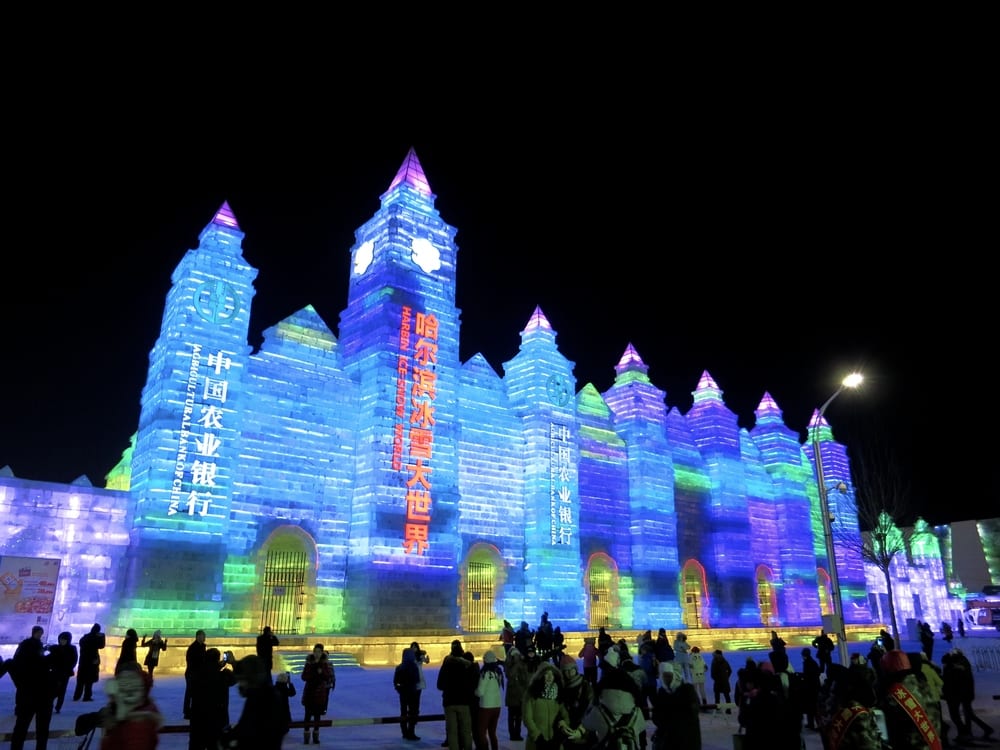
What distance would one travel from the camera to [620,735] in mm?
6055

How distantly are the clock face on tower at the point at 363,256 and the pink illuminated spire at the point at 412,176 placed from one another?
2.77 meters

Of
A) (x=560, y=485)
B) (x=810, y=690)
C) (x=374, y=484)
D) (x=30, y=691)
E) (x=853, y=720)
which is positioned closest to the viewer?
(x=853, y=720)

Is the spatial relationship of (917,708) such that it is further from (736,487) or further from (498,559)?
(736,487)

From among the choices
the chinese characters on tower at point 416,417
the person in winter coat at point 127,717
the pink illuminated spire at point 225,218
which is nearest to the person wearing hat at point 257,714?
the person in winter coat at point 127,717

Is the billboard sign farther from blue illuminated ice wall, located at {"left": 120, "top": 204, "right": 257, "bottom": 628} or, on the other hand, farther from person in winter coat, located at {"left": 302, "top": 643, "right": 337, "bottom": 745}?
person in winter coat, located at {"left": 302, "top": 643, "right": 337, "bottom": 745}

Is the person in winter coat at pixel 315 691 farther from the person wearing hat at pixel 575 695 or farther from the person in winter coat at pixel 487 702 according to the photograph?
the person wearing hat at pixel 575 695

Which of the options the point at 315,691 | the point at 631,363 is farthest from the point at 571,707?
the point at 631,363

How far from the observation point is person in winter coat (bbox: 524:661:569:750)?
666 centimetres

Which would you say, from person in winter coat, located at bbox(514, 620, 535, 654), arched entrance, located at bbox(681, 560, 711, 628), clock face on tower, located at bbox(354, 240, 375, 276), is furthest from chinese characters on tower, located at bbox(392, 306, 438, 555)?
arched entrance, located at bbox(681, 560, 711, 628)

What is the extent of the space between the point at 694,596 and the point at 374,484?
77.7ft

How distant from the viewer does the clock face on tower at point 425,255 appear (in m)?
32.0

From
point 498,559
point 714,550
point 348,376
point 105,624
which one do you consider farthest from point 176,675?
point 714,550

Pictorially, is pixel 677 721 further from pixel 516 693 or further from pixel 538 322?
pixel 538 322

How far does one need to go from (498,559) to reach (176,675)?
1504 cm
